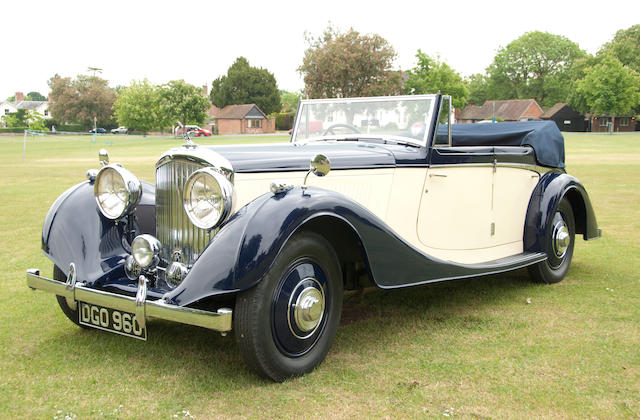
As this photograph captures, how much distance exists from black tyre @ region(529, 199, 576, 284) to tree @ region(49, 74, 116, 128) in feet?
256

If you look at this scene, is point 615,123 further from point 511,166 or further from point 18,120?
point 18,120

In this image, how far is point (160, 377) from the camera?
3.15 m

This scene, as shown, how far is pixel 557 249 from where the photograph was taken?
17.0 feet

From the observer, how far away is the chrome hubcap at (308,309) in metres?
3.07

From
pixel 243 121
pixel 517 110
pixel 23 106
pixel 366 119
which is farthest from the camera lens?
pixel 23 106

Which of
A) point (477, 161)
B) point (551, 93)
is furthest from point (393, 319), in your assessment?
point (551, 93)

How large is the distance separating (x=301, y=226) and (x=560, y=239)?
311cm

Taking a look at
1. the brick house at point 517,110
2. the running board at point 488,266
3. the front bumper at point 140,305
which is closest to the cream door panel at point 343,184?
the running board at point 488,266

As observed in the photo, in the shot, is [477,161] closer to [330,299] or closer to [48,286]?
[330,299]

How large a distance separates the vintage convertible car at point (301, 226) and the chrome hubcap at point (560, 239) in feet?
0.12

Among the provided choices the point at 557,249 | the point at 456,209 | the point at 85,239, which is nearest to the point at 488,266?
the point at 456,209

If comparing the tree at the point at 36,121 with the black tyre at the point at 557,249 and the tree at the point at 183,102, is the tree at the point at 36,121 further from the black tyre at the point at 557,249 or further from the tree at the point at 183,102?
the black tyre at the point at 557,249

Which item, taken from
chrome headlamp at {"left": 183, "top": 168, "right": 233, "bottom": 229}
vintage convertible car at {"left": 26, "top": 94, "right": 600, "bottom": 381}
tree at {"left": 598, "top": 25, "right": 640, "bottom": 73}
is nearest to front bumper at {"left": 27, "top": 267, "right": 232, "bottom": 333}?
vintage convertible car at {"left": 26, "top": 94, "right": 600, "bottom": 381}

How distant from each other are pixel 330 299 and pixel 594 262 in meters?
3.93
